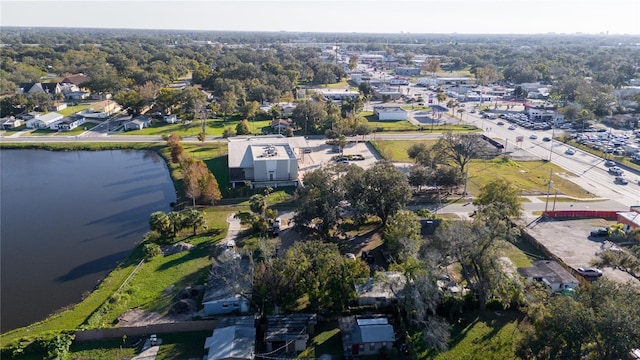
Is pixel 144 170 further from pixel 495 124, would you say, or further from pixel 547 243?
pixel 495 124

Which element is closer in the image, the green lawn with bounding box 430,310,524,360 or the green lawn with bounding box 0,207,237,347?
the green lawn with bounding box 430,310,524,360

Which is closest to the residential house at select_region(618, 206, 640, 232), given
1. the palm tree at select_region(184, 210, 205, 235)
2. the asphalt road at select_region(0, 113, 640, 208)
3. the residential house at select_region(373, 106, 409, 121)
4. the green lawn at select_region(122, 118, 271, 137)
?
the asphalt road at select_region(0, 113, 640, 208)

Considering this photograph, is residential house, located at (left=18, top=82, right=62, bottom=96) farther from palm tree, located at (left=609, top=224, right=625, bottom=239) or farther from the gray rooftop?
palm tree, located at (left=609, top=224, right=625, bottom=239)

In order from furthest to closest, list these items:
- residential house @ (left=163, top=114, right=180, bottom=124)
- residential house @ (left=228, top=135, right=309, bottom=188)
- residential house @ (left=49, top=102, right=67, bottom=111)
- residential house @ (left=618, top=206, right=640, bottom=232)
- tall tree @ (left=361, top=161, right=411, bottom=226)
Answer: residential house @ (left=49, top=102, right=67, bottom=111) → residential house @ (left=163, top=114, right=180, bottom=124) → residential house @ (left=228, top=135, right=309, bottom=188) → residential house @ (left=618, top=206, right=640, bottom=232) → tall tree @ (left=361, top=161, right=411, bottom=226)

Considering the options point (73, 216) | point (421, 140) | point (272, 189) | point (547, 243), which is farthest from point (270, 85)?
point (547, 243)

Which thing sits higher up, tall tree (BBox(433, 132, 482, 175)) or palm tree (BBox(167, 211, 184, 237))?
tall tree (BBox(433, 132, 482, 175))

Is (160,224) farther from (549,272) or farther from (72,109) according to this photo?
(72,109)
